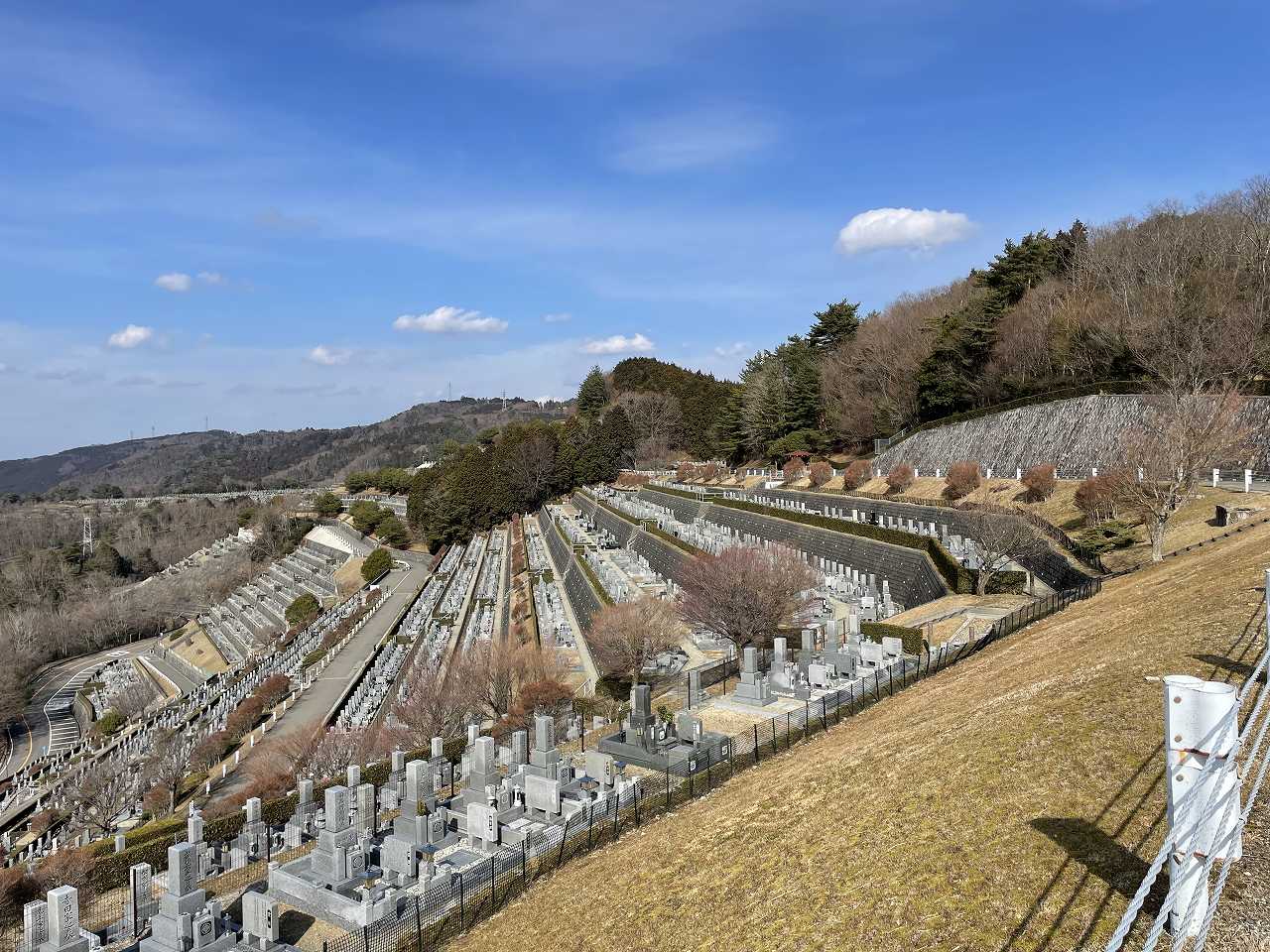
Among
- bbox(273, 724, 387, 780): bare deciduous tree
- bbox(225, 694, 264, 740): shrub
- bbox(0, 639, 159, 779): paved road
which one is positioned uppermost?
bbox(273, 724, 387, 780): bare deciduous tree

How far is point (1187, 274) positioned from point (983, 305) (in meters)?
11.5

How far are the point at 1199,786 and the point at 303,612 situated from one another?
65248 millimetres

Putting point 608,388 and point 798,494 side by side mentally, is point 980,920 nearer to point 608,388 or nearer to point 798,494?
point 798,494

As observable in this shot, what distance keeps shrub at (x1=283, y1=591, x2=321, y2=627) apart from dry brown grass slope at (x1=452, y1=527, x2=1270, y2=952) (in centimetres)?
5501

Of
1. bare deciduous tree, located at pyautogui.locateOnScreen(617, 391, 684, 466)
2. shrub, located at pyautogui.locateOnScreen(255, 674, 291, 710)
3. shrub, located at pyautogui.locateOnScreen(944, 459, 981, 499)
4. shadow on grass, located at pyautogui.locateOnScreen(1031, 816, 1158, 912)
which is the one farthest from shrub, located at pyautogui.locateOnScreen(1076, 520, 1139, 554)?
bare deciduous tree, located at pyautogui.locateOnScreen(617, 391, 684, 466)

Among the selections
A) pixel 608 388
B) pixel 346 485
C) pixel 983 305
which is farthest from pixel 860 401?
pixel 346 485

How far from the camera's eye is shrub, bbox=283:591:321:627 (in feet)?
201

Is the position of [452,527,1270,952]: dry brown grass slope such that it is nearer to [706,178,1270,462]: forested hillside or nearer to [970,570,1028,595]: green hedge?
[970,570,1028,595]: green hedge

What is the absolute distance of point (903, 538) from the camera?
29594 mm

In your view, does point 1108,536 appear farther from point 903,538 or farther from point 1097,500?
point 903,538

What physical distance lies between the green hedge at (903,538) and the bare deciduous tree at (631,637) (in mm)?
9035

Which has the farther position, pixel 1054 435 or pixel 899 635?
pixel 1054 435

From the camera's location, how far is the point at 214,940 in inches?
453

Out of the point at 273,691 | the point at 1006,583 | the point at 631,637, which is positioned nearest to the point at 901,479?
the point at 1006,583
